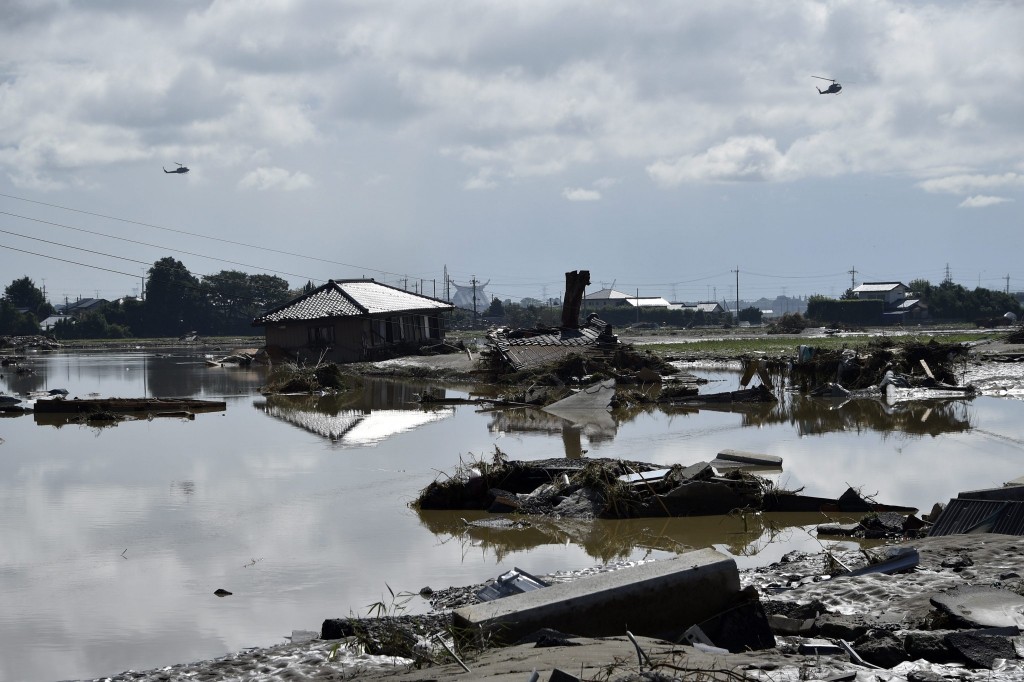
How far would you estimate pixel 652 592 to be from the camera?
6.28m

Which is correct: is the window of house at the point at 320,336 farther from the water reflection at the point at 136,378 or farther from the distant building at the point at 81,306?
the distant building at the point at 81,306

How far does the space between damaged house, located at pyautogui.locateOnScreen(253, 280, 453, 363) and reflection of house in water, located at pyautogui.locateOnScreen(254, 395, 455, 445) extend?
554 inches

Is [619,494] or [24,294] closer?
[619,494]

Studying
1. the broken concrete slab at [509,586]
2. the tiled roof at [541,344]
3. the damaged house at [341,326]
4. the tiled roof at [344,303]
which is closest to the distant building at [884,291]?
the tiled roof at [344,303]

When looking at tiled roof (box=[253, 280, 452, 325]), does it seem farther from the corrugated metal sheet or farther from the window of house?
the corrugated metal sheet

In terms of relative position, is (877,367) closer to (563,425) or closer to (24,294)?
(563,425)

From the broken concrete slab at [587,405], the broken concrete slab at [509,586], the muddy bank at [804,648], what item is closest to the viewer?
the muddy bank at [804,648]

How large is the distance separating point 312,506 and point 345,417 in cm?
1020

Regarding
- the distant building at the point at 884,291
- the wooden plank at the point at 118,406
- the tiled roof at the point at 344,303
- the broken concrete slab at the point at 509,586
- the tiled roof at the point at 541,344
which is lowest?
the broken concrete slab at the point at 509,586

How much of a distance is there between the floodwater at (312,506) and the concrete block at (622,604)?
60.9 inches

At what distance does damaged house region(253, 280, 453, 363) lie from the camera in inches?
1604

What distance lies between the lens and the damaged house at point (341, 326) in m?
40.8

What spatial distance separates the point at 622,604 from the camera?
6.16 meters

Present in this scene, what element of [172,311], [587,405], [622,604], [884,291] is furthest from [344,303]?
[884,291]
